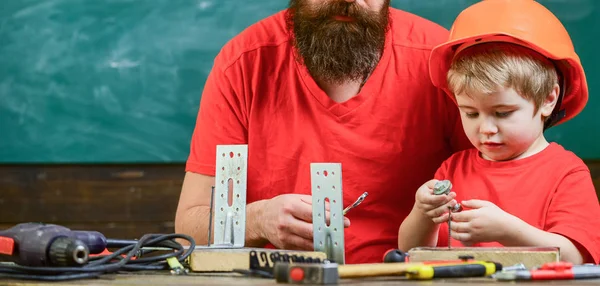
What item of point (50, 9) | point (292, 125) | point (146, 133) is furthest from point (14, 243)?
point (50, 9)

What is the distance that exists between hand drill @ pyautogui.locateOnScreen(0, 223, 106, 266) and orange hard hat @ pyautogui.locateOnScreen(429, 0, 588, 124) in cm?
94

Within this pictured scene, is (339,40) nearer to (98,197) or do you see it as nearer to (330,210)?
(330,210)

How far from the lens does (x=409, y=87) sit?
2.00 metres

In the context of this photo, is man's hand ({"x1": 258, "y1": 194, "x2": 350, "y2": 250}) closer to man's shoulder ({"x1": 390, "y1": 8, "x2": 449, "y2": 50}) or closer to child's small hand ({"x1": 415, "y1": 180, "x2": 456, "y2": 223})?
child's small hand ({"x1": 415, "y1": 180, "x2": 456, "y2": 223})

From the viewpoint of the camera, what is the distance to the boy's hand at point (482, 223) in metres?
1.47

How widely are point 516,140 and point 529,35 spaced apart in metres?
0.23

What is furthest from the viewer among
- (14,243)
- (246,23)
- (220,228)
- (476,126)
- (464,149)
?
(246,23)

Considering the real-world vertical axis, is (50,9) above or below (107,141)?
above

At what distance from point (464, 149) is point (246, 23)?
1.12 m

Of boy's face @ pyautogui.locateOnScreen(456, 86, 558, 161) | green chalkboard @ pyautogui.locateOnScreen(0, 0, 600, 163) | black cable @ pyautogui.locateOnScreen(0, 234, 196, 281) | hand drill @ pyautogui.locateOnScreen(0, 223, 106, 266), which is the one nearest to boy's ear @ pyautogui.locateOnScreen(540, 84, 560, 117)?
boy's face @ pyautogui.locateOnScreen(456, 86, 558, 161)

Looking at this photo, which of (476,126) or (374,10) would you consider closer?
(476,126)

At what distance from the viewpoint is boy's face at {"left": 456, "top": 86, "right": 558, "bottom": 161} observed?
5.21 ft

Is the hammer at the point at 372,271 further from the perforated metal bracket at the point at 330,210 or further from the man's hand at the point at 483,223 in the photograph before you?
the man's hand at the point at 483,223

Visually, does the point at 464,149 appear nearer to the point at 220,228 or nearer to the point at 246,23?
the point at 220,228
